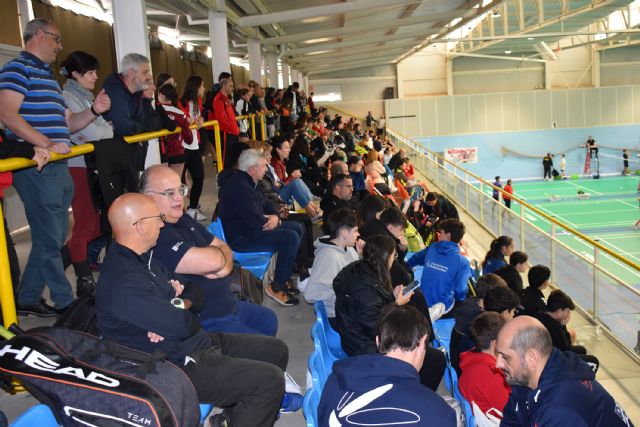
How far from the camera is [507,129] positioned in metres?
31.3

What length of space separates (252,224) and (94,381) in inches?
103

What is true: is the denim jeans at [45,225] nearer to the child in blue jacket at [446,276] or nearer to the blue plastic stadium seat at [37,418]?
the blue plastic stadium seat at [37,418]

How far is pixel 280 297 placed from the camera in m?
4.71

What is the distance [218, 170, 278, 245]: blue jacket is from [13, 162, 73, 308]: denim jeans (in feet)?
4.43

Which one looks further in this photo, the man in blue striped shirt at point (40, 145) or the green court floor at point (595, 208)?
the green court floor at point (595, 208)

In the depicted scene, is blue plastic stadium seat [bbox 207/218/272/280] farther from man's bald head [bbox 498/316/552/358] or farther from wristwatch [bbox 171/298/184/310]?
man's bald head [bbox 498/316/552/358]

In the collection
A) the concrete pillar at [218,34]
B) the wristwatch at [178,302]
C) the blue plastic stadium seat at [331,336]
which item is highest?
the concrete pillar at [218,34]

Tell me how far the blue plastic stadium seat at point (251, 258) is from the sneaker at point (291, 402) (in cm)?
125

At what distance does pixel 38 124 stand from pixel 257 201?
1785 millimetres

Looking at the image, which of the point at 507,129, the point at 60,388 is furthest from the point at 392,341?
the point at 507,129

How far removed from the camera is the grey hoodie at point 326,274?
387cm

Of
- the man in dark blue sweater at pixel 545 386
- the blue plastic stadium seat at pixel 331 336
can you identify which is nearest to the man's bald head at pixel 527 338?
the man in dark blue sweater at pixel 545 386

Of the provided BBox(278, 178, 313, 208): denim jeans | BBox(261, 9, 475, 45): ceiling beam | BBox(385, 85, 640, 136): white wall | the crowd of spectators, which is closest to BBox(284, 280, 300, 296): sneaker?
the crowd of spectators

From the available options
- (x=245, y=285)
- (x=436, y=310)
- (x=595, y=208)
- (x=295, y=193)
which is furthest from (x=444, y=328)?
(x=595, y=208)
